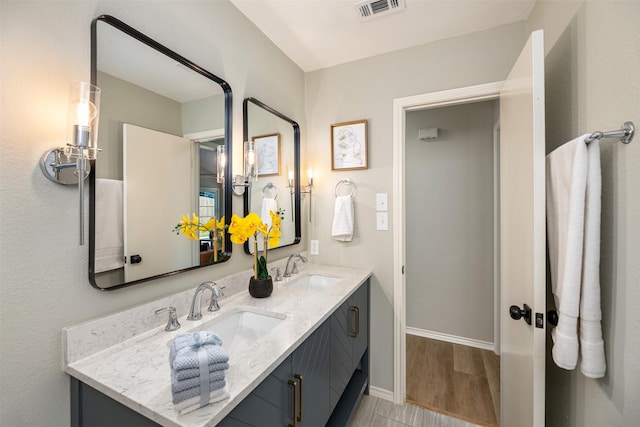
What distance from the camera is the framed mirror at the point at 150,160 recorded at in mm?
964

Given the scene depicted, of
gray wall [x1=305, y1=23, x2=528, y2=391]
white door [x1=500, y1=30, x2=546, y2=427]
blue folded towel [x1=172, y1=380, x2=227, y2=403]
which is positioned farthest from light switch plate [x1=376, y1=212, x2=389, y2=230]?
blue folded towel [x1=172, y1=380, x2=227, y2=403]

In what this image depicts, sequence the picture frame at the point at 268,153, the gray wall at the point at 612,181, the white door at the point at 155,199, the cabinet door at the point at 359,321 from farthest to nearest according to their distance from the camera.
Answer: the picture frame at the point at 268,153
the cabinet door at the point at 359,321
the white door at the point at 155,199
the gray wall at the point at 612,181

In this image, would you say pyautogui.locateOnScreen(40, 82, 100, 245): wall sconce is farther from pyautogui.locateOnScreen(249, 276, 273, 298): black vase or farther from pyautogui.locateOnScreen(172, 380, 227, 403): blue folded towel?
pyautogui.locateOnScreen(249, 276, 273, 298): black vase

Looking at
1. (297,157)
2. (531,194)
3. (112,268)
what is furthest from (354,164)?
(112,268)

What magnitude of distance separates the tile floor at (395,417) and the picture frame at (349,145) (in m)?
1.74

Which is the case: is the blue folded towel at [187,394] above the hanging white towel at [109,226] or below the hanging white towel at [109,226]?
below

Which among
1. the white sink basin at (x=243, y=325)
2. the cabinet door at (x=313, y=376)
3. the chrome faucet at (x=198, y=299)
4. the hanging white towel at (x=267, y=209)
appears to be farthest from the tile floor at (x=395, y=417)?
the hanging white towel at (x=267, y=209)

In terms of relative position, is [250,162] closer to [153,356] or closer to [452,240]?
[153,356]

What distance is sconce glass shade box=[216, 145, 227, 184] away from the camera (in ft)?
4.66

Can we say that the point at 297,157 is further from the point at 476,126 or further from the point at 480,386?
the point at 480,386

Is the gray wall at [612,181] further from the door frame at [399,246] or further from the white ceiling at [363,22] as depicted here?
the door frame at [399,246]

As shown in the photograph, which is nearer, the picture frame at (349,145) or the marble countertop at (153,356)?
the marble countertop at (153,356)

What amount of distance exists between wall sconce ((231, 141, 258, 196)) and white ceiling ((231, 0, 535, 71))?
0.82 meters

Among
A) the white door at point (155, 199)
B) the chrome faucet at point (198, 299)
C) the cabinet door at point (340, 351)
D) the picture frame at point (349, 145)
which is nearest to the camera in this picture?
the white door at point (155, 199)
